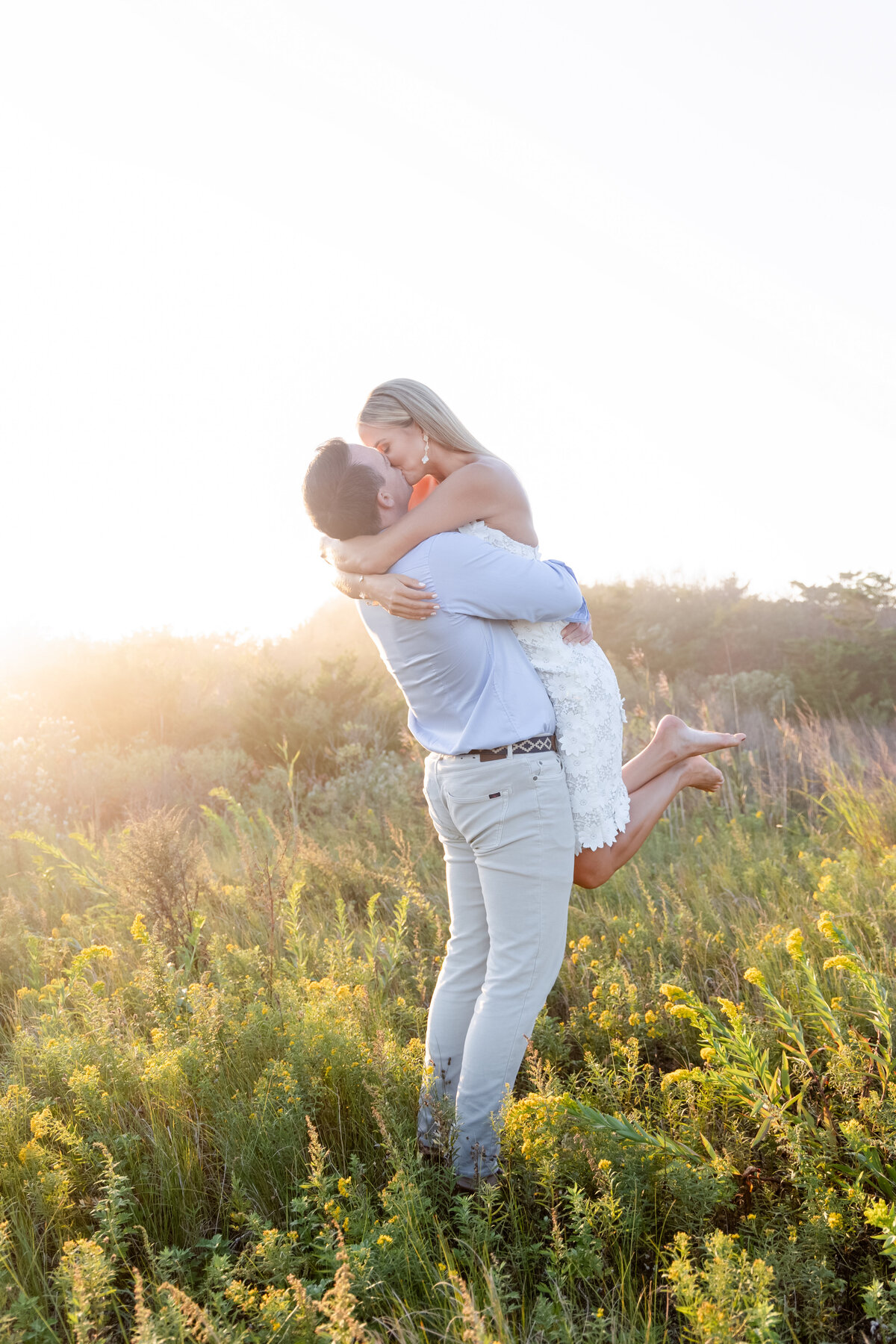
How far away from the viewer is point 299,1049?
8.50 ft

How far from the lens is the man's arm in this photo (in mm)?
2166

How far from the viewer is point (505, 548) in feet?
7.57

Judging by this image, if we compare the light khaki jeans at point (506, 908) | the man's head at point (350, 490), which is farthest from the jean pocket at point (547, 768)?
the man's head at point (350, 490)

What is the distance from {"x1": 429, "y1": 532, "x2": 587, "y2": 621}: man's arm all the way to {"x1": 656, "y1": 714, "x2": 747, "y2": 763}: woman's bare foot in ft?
2.77

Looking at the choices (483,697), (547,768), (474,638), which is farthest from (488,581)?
(547,768)

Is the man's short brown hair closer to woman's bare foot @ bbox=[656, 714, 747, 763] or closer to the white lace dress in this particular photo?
the white lace dress

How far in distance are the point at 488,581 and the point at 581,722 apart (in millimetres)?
487

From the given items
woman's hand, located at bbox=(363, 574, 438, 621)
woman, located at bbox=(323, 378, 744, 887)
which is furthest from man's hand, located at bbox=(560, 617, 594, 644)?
woman's hand, located at bbox=(363, 574, 438, 621)

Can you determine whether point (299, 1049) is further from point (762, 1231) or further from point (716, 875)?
point (716, 875)

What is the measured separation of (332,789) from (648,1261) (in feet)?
17.6

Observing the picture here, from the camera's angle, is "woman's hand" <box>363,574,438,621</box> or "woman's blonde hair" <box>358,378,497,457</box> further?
"woman's blonde hair" <box>358,378,497,457</box>

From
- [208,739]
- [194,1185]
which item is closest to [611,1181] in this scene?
[194,1185]

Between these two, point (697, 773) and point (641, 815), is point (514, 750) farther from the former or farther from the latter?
point (697, 773)

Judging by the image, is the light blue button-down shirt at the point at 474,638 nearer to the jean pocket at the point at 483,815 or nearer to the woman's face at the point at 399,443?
the jean pocket at the point at 483,815
